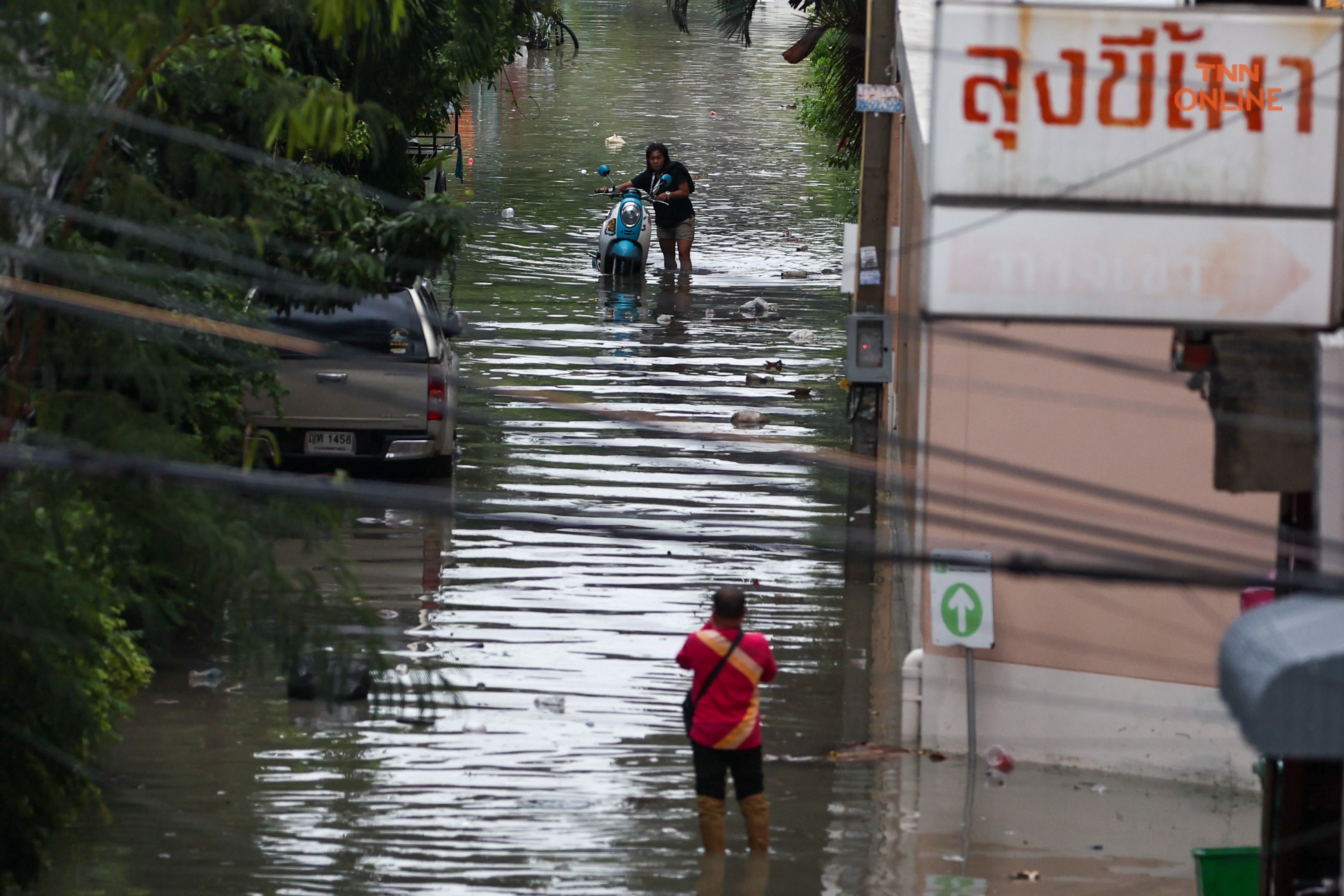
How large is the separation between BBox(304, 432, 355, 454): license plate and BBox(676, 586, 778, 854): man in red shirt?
702 centimetres

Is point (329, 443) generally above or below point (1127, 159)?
below

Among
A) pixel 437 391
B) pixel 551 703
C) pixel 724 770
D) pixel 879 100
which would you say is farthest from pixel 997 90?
pixel 437 391

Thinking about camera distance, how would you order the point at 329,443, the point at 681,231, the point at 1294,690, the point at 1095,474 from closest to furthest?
the point at 1294,690 < the point at 1095,474 < the point at 329,443 < the point at 681,231

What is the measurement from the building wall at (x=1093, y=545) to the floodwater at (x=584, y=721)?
0.28 metres

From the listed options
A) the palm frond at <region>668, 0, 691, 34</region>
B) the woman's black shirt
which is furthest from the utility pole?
the palm frond at <region>668, 0, 691, 34</region>

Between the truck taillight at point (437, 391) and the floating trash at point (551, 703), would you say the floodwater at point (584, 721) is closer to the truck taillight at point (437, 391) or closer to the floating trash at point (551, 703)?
the floating trash at point (551, 703)

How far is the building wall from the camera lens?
967 centimetres

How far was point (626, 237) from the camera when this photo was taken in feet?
81.0

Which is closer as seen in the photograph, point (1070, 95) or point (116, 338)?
point (1070, 95)

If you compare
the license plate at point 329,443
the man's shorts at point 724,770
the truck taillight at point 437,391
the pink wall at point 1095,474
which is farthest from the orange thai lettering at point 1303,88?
the license plate at point 329,443

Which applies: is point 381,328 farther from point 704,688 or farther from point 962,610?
point 704,688

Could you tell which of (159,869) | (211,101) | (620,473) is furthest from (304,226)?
(620,473)

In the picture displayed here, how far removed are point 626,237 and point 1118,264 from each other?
18.9m

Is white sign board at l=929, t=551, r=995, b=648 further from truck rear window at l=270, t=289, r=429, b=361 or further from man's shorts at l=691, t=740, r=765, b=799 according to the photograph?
truck rear window at l=270, t=289, r=429, b=361
